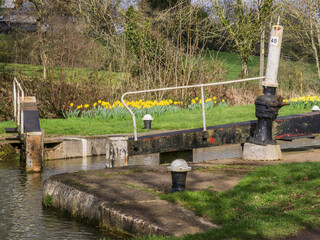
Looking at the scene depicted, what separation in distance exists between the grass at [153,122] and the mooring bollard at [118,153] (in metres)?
5.11

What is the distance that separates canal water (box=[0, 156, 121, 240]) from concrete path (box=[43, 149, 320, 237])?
17cm

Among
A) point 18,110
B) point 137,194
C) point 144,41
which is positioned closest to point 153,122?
point 18,110

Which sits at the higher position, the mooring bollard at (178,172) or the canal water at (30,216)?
the mooring bollard at (178,172)

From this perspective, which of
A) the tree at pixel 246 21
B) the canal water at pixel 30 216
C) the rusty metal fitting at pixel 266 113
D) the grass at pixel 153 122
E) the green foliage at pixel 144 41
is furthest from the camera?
the tree at pixel 246 21

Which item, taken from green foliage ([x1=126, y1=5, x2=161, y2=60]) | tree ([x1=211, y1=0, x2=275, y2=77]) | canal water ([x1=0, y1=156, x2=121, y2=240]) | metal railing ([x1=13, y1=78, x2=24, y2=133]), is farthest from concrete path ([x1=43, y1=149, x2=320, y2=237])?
tree ([x1=211, y1=0, x2=275, y2=77])

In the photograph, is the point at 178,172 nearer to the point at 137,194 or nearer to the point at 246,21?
the point at 137,194

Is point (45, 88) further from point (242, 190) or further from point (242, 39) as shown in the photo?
point (242, 39)

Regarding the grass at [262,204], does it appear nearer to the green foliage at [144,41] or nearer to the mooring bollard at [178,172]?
the mooring bollard at [178,172]

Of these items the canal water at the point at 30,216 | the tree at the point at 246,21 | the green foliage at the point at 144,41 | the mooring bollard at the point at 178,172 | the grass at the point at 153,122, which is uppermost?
the tree at the point at 246,21

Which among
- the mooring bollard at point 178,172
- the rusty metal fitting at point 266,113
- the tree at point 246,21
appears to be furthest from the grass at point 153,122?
the tree at point 246,21

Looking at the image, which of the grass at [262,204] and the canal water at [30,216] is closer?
the grass at [262,204]

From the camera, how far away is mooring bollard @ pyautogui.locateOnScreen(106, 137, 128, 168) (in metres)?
8.12

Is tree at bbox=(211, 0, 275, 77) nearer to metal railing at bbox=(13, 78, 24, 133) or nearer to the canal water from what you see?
metal railing at bbox=(13, 78, 24, 133)

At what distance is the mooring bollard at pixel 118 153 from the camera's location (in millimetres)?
8125
